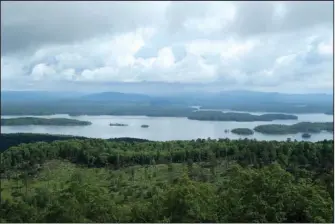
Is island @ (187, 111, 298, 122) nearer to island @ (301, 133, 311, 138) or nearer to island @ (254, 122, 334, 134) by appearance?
island @ (254, 122, 334, 134)

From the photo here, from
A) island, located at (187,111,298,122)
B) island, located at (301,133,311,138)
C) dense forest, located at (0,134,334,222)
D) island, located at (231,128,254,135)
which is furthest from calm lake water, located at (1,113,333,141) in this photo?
dense forest, located at (0,134,334,222)

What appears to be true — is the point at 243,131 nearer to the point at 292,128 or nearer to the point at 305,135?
the point at 292,128

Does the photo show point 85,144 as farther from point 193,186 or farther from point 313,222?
point 313,222

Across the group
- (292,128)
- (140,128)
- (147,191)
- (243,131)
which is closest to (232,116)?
(243,131)

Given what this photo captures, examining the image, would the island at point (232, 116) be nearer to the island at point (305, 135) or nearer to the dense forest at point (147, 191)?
the island at point (305, 135)

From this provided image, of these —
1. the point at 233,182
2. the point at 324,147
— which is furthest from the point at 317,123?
the point at 233,182
